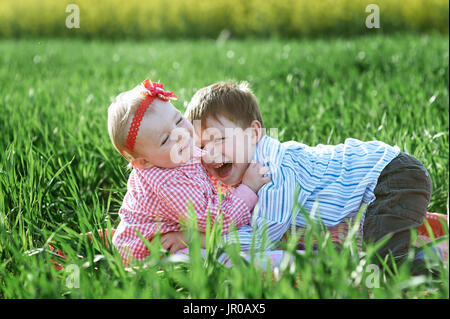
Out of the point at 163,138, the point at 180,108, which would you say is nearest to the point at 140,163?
the point at 163,138

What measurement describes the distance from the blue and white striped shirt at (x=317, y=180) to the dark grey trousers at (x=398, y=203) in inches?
1.7

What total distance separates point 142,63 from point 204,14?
6020 millimetres

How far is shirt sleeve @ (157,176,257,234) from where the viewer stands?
77.9 inches

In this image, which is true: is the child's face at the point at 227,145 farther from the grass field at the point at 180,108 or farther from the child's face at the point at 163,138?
the grass field at the point at 180,108

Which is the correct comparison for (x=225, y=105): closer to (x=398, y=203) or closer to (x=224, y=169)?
(x=224, y=169)

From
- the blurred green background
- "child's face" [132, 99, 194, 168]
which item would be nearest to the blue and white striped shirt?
"child's face" [132, 99, 194, 168]

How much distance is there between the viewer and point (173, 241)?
205 cm

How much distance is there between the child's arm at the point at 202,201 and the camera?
77.9 inches

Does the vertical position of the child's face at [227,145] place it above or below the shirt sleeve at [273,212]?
above

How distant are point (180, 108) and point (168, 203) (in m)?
1.36

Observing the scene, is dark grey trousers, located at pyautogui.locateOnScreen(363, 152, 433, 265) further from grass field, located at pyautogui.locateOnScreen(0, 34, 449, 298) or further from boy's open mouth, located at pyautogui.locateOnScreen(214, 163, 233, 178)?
boy's open mouth, located at pyautogui.locateOnScreen(214, 163, 233, 178)

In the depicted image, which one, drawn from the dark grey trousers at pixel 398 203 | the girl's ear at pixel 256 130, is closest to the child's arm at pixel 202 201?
the girl's ear at pixel 256 130

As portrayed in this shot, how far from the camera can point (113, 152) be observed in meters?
2.85

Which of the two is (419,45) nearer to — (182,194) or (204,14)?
(182,194)
